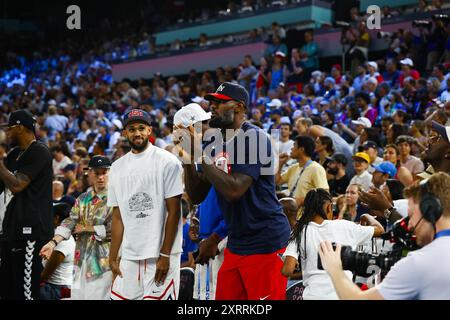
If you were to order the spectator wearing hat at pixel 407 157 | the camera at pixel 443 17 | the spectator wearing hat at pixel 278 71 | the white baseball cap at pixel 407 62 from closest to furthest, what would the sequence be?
1. the spectator wearing hat at pixel 407 157
2. the white baseball cap at pixel 407 62
3. the camera at pixel 443 17
4. the spectator wearing hat at pixel 278 71

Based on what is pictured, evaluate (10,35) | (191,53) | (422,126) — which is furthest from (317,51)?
(10,35)

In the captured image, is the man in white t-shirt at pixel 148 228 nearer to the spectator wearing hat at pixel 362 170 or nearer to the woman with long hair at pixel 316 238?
the woman with long hair at pixel 316 238

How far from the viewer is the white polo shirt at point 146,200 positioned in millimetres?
4453

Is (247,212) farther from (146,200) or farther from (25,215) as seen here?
(25,215)

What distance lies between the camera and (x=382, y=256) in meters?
2.99

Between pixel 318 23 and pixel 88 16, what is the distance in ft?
39.0

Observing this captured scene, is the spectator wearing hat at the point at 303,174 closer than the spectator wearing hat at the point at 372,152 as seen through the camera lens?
Yes

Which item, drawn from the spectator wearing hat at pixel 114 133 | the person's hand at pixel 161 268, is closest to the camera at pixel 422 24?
the spectator wearing hat at pixel 114 133

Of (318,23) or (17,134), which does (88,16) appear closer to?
(318,23)

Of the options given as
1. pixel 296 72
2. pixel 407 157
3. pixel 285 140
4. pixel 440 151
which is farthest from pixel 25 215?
pixel 296 72

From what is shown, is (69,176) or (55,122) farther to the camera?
(55,122)

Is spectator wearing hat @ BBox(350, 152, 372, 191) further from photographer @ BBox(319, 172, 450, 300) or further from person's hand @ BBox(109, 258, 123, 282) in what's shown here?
photographer @ BBox(319, 172, 450, 300)

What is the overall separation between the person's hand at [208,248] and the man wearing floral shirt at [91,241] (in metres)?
1.17

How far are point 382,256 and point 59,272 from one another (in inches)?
162
